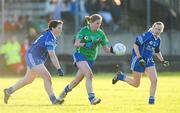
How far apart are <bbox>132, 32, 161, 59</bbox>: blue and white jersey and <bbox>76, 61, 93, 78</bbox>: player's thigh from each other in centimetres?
127

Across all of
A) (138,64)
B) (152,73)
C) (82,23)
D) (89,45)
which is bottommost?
(82,23)

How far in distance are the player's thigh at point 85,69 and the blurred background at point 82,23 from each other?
15.9 meters

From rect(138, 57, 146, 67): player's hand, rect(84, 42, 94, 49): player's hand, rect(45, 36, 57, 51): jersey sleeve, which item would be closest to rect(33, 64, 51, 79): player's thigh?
rect(45, 36, 57, 51): jersey sleeve

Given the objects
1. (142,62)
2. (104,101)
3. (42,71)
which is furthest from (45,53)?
(142,62)

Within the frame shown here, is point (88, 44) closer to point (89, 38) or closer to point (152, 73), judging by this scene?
point (89, 38)

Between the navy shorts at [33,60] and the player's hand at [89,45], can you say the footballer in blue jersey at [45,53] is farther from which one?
the player's hand at [89,45]

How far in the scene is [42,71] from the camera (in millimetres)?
16922

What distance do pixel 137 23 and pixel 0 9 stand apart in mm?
5691

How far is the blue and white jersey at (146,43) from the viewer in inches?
688

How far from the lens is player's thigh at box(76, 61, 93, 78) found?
1695 cm

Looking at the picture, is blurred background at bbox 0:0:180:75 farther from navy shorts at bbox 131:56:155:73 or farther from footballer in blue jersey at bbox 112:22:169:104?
footballer in blue jersey at bbox 112:22:169:104

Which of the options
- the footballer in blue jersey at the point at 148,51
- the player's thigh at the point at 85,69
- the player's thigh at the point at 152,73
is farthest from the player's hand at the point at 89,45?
the player's thigh at the point at 152,73

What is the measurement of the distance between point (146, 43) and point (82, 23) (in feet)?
51.6

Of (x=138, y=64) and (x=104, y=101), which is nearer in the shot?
(x=138, y=64)
